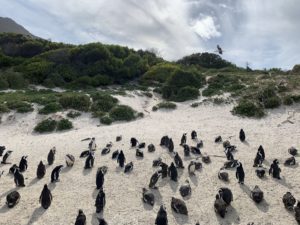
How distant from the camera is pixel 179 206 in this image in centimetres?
1513

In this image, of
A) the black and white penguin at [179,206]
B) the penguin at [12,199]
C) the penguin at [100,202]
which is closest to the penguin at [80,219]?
the penguin at [100,202]

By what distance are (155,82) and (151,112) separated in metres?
13.1

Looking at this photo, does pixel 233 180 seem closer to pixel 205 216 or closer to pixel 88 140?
pixel 205 216

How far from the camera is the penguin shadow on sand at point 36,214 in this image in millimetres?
14503

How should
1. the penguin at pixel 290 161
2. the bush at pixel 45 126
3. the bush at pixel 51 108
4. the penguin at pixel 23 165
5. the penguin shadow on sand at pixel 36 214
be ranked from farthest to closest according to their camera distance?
the bush at pixel 51 108, the bush at pixel 45 126, the penguin at pixel 290 161, the penguin at pixel 23 165, the penguin shadow on sand at pixel 36 214

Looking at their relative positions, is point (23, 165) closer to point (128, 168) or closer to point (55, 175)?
point (55, 175)

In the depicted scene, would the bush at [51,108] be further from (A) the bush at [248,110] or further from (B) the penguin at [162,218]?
(B) the penguin at [162,218]

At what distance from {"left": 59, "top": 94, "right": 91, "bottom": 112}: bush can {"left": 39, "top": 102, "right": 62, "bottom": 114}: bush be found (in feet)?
2.30

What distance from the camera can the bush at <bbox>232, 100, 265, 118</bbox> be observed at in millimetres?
31128

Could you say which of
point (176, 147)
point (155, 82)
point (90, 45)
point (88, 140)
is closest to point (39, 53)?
point (90, 45)

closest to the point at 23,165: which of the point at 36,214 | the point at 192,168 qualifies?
the point at 36,214

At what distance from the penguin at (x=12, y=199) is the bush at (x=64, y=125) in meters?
13.6

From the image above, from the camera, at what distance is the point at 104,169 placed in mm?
19203

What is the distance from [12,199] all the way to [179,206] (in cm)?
610
